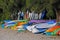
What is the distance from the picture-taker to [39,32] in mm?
13383

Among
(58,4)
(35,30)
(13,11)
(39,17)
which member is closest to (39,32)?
(35,30)

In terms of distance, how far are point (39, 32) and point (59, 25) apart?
140 centimetres

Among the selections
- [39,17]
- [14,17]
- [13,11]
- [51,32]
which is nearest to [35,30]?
[51,32]

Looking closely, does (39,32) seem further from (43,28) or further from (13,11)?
(13,11)

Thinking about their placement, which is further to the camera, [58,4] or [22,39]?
[58,4]

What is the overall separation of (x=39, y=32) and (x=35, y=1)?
2.03m

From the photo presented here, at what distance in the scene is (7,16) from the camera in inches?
858

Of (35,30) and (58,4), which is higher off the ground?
(58,4)

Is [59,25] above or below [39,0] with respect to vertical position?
below

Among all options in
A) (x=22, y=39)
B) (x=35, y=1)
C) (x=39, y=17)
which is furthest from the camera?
(x=39, y=17)

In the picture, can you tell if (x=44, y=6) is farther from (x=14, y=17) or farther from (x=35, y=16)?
(x=14, y=17)

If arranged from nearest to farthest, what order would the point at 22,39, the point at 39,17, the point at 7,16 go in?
the point at 22,39, the point at 39,17, the point at 7,16

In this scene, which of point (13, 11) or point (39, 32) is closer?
point (39, 32)

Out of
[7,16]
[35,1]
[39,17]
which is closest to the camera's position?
[35,1]
